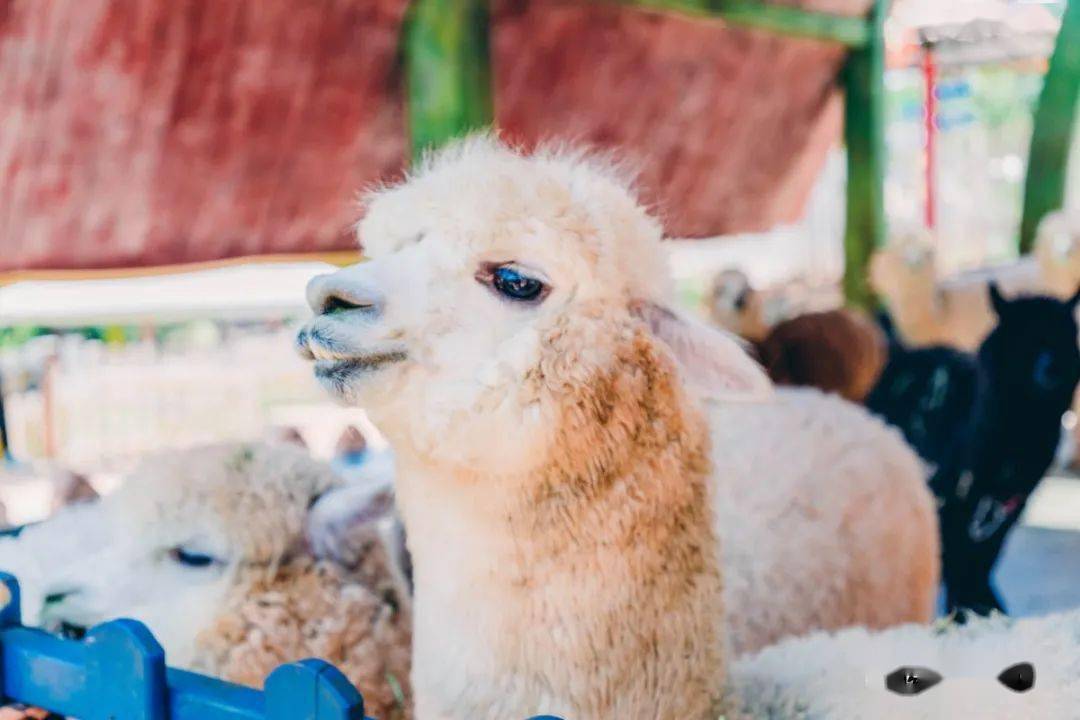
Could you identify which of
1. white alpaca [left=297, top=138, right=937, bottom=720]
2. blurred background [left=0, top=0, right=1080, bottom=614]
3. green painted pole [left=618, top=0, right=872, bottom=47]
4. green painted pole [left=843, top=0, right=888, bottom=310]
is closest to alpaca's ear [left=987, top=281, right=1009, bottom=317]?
blurred background [left=0, top=0, right=1080, bottom=614]

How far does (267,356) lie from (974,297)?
350 centimetres

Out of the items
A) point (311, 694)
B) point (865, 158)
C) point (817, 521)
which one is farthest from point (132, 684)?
point (865, 158)

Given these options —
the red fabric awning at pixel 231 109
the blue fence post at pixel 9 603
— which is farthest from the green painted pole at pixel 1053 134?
the blue fence post at pixel 9 603

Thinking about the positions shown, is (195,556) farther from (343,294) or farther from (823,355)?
(823,355)

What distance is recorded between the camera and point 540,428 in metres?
1.30

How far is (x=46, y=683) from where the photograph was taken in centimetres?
145

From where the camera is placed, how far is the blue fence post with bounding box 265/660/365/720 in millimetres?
1070

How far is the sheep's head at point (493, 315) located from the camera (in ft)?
4.27

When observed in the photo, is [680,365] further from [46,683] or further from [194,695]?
[46,683]

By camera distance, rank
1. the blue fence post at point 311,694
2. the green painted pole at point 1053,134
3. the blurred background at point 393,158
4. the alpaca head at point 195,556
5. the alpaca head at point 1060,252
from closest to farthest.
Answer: the blue fence post at point 311,694 < the alpaca head at point 195,556 < the blurred background at point 393,158 < the alpaca head at point 1060,252 < the green painted pole at point 1053,134

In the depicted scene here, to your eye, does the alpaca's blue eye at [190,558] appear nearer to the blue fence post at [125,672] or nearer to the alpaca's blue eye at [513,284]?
the blue fence post at [125,672]

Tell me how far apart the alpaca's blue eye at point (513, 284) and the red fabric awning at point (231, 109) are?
1118 mm

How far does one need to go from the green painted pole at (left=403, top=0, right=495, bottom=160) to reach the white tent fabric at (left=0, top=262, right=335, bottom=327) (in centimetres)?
57

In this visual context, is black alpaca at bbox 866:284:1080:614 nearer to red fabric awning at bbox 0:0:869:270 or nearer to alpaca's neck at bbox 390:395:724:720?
red fabric awning at bbox 0:0:869:270
